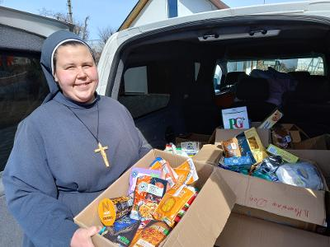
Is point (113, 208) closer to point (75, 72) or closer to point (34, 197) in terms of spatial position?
point (34, 197)

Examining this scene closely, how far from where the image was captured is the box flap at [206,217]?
93 cm

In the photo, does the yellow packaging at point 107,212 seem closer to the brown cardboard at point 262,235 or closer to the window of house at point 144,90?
the brown cardboard at point 262,235

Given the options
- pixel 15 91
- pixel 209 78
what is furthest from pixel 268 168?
pixel 209 78

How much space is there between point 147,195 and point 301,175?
966mm

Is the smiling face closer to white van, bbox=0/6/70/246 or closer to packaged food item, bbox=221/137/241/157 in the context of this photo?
white van, bbox=0/6/70/246

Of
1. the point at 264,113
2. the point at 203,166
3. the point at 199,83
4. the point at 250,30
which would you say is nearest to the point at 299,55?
the point at 264,113

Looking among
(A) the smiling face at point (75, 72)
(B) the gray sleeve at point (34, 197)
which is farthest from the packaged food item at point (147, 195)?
(A) the smiling face at point (75, 72)

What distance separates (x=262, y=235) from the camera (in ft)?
4.95

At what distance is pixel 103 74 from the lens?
1.79 meters

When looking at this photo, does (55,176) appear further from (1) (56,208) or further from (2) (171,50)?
(2) (171,50)

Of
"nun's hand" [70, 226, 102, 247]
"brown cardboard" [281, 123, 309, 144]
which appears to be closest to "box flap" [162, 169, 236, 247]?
"nun's hand" [70, 226, 102, 247]

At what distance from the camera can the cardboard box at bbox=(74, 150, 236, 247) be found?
93 cm

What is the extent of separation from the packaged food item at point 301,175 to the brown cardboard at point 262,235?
26 centimetres

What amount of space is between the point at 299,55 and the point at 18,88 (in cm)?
340
